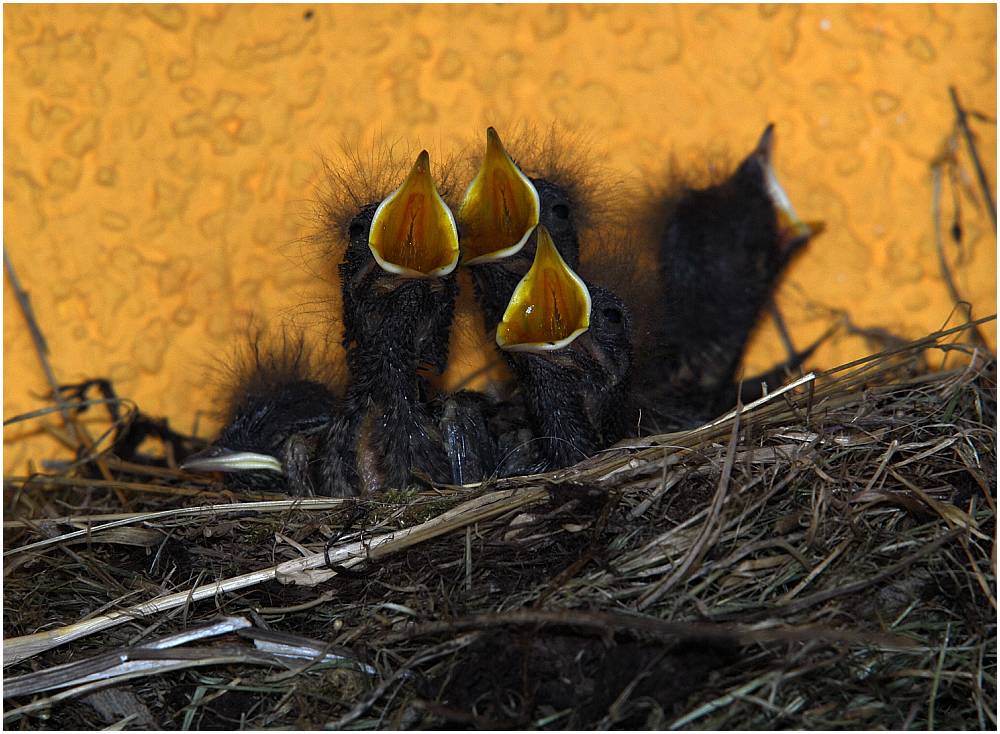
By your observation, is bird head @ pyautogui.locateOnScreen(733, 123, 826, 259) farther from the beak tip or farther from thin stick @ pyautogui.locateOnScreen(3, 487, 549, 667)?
thin stick @ pyautogui.locateOnScreen(3, 487, 549, 667)

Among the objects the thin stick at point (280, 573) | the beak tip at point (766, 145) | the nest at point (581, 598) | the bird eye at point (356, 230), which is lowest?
the nest at point (581, 598)

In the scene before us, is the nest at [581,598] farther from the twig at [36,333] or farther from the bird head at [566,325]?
the twig at [36,333]

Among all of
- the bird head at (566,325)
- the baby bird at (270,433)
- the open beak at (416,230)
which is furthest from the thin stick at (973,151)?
the baby bird at (270,433)

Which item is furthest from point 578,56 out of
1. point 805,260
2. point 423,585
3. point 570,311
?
point 423,585

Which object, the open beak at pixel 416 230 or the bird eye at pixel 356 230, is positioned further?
the bird eye at pixel 356 230

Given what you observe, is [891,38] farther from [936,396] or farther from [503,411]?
[503,411]

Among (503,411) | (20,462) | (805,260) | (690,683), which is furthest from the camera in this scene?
(805,260)

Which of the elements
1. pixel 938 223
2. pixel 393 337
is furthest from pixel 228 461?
pixel 938 223
